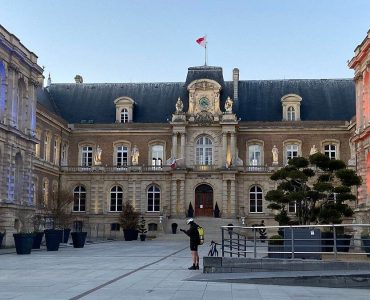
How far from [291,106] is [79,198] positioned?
21.6 m

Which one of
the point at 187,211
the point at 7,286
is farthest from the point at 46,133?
the point at 7,286

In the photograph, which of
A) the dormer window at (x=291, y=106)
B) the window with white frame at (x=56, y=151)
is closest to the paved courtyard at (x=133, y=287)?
the window with white frame at (x=56, y=151)

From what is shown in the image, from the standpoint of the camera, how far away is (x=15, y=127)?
1399 inches

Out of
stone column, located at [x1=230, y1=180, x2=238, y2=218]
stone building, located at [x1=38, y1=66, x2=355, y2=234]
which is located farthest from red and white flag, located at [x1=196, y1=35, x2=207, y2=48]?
stone column, located at [x1=230, y1=180, x2=238, y2=218]

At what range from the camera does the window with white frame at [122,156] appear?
→ 53.8m

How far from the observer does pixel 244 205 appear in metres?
51.1

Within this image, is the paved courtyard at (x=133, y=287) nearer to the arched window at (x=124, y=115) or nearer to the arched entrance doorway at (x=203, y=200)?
the arched entrance doorway at (x=203, y=200)

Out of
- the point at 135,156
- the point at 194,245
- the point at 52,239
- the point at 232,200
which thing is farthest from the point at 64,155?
the point at 194,245

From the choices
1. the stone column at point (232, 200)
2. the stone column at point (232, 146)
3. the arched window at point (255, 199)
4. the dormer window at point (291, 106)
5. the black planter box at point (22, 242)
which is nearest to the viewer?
the black planter box at point (22, 242)

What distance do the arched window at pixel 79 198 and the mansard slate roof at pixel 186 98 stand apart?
6973 mm

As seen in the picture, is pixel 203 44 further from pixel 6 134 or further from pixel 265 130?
pixel 6 134

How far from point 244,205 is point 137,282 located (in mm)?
37394

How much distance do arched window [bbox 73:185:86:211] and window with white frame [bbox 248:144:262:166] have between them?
15.8 meters

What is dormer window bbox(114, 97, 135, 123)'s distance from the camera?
5478 cm
